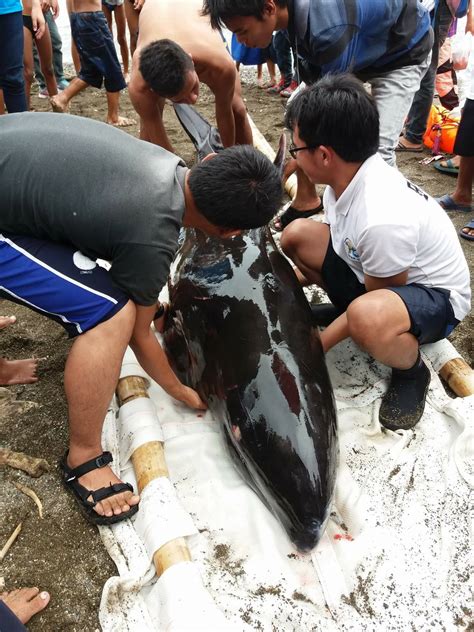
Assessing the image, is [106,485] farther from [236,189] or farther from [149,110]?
[149,110]

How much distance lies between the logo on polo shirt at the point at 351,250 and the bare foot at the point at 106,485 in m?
1.57

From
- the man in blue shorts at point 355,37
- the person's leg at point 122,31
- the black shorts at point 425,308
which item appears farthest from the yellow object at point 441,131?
the person's leg at point 122,31

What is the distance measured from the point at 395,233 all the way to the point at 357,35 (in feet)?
5.43

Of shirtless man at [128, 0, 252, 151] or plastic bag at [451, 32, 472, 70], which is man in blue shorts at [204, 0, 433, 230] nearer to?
shirtless man at [128, 0, 252, 151]

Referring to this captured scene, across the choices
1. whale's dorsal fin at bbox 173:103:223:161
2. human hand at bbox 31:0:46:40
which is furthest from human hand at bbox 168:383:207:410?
human hand at bbox 31:0:46:40

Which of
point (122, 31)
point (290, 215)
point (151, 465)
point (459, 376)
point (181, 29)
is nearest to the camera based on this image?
point (151, 465)

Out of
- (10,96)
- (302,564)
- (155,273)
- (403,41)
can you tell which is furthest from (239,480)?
(10,96)

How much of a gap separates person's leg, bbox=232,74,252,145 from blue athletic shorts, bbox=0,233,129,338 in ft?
10.6

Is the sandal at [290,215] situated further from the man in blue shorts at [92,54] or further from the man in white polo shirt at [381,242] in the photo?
the man in blue shorts at [92,54]

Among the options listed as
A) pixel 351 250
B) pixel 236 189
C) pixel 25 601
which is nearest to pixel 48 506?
pixel 25 601

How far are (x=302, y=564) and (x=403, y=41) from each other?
3.37m

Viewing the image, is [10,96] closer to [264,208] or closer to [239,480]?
[264,208]

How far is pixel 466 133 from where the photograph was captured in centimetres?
472

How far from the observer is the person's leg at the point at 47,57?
686 centimetres
